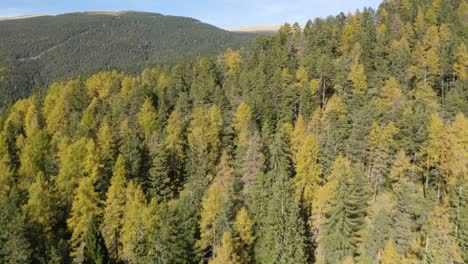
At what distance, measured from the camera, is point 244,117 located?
7194 cm

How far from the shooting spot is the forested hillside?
45875mm

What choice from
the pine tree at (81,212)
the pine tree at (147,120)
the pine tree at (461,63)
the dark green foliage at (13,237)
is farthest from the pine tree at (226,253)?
the pine tree at (461,63)

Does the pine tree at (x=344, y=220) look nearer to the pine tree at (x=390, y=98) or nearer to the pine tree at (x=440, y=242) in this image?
the pine tree at (x=440, y=242)

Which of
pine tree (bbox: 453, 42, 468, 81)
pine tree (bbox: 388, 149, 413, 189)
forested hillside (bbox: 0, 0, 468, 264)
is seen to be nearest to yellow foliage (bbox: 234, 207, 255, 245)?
forested hillside (bbox: 0, 0, 468, 264)

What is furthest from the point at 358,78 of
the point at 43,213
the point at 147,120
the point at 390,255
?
the point at 43,213

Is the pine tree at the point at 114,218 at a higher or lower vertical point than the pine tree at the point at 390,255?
lower

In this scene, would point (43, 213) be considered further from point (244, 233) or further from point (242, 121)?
point (242, 121)

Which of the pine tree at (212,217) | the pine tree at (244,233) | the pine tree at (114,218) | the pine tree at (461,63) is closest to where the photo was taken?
the pine tree at (244,233)

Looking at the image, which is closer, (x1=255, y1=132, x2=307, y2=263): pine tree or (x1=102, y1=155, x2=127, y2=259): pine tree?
(x1=255, y1=132, x2=307, y2=263): pine tree

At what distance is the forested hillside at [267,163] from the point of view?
4588 cm

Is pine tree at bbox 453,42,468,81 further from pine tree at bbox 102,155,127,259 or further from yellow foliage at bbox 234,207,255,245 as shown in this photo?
pine tree at bbox 102,155,127,259

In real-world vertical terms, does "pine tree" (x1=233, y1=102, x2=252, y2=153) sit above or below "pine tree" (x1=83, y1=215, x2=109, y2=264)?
above

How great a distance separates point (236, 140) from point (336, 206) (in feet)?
94.8

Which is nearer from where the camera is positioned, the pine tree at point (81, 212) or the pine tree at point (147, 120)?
the pine tree at point (81, 212)
